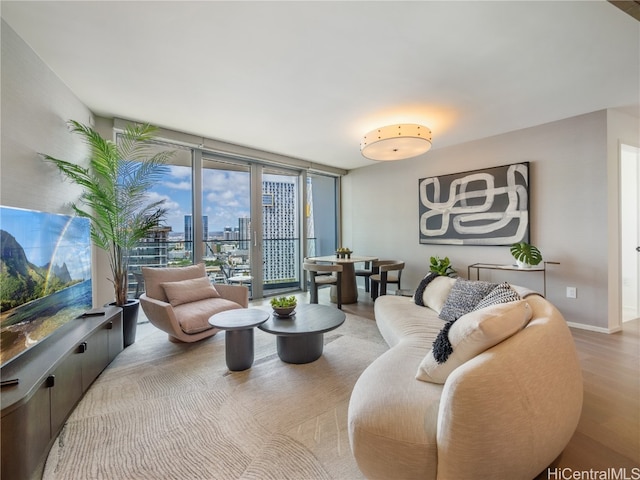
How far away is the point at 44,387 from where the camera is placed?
1.50m

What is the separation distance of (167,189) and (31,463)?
3466 mm

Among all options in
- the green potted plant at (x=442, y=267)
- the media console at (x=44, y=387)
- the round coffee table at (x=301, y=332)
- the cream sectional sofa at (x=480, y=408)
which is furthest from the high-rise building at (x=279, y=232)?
the cream sectional sofa at (x=480, y=408)

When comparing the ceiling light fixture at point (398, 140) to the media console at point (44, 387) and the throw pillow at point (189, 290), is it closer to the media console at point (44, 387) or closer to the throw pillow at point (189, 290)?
the throw pillow at point (189, 290)

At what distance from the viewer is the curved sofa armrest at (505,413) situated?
1.04m

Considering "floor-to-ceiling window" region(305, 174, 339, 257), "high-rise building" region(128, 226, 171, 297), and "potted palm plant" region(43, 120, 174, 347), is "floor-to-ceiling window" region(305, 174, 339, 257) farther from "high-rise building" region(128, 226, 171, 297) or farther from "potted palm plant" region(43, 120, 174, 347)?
"potted palm plant" region(43, 120, 174, 347)

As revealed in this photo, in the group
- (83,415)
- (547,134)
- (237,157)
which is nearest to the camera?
(83,415)

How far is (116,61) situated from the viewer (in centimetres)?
229

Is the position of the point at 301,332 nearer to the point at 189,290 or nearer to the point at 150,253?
the point at 189,290

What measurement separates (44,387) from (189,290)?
1.71 m

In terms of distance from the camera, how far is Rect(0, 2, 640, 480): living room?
6.67ft

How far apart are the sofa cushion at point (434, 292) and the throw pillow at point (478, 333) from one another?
1325 millimetres

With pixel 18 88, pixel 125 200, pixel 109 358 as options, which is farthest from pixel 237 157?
pixel 109 358

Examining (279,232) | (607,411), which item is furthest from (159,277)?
(607,411)

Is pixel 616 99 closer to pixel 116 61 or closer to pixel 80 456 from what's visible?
pixel 116 61
